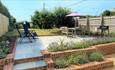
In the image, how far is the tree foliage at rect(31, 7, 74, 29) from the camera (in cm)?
2200

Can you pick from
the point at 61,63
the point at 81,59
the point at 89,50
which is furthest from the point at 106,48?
the point at 61,63

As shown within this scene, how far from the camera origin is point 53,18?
2295 cm

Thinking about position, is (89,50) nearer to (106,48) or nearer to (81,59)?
(81,59)

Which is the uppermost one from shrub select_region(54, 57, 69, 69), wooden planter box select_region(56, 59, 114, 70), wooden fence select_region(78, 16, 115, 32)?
wooden fence select_region(78, 16, 115, 32)

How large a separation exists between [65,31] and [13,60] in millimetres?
8313

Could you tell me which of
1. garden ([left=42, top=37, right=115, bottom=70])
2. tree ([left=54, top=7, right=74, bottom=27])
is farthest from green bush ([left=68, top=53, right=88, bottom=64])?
tree ([left=54, top=7, right=74, bottom=27])

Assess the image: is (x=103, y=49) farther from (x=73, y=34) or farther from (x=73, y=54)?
(x=73, y=34)

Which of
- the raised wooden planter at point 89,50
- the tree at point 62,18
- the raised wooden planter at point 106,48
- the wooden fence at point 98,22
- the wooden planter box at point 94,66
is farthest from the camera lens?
the tree at point 62,18

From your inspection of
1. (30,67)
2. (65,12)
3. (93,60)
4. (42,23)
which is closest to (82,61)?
(93,60)

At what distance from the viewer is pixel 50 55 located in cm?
666

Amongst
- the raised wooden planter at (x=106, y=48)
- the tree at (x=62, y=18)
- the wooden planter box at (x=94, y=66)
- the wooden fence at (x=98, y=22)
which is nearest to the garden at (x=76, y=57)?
the wooden planter box at (x=94, y=66)

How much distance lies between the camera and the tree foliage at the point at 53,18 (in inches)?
866

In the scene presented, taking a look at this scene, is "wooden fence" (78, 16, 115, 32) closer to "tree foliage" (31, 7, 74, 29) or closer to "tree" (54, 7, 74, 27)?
"tree" (54, 7, 74, 27)

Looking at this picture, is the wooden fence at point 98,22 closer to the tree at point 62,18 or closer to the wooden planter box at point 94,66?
the tree at point 62,18
